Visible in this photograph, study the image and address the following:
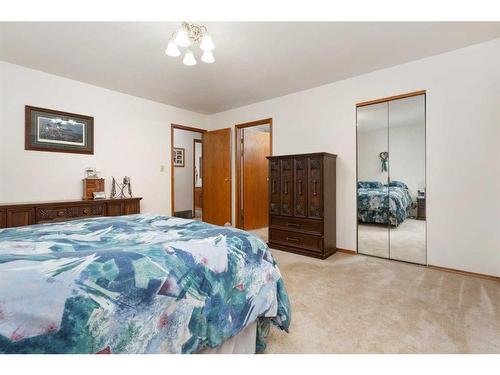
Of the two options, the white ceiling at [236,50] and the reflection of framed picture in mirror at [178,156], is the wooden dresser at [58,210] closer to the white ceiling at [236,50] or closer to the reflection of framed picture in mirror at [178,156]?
the white ceiling at [236,50]

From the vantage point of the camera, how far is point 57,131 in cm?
323

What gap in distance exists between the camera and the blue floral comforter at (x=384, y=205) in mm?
3080

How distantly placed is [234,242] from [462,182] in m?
2.71

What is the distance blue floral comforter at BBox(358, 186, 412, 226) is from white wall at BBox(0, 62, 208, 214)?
3.19 m

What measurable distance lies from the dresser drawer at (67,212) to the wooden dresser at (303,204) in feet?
7.65

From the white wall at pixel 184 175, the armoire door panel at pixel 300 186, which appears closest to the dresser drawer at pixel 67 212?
the armoire door panel at pixel 300 186

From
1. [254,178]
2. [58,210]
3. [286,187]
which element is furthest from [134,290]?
[254,178]

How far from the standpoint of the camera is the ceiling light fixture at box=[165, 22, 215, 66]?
199 cm

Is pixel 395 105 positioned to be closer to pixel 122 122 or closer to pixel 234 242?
pixel 234 242

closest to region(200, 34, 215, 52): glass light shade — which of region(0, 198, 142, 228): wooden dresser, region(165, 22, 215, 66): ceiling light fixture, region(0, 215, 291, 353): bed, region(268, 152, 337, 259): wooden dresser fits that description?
region(165, 22, 215, 66): ceiling light fixture

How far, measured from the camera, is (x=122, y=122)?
3857 mm

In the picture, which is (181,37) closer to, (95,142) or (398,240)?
(95,142)

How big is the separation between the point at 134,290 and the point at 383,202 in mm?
3201
